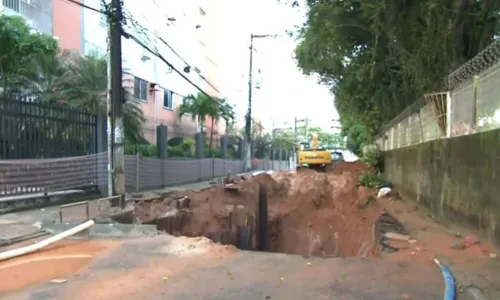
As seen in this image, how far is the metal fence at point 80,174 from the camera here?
434 inches

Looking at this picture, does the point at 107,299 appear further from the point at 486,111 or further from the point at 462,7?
the point at 462,7

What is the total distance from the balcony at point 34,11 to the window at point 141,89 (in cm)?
836

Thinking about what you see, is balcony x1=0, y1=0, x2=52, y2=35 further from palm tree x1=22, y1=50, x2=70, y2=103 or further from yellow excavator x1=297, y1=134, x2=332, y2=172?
yellow excavator x1=297, y1=134, x2=332, y2=172

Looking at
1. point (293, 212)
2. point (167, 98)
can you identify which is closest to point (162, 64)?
point (167, 98)

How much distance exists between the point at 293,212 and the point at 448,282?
14683mm

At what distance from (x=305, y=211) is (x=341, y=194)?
5.34 feet

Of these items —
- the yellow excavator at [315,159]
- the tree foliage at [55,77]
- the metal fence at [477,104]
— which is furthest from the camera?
the yellow excavator at [315,159]

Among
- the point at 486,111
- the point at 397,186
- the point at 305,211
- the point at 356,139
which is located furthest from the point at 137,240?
the point at 356,139

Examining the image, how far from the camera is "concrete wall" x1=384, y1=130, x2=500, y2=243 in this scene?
645 cm

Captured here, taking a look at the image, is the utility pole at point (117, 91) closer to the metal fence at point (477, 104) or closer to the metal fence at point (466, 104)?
the metal fence at point (466, 104)

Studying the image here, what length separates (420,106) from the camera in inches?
500

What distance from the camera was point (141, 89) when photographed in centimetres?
2939

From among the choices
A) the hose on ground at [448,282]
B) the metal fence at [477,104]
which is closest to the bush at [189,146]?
the metal fence at [477,104]

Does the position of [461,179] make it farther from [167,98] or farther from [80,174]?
Answer: [167,98]
